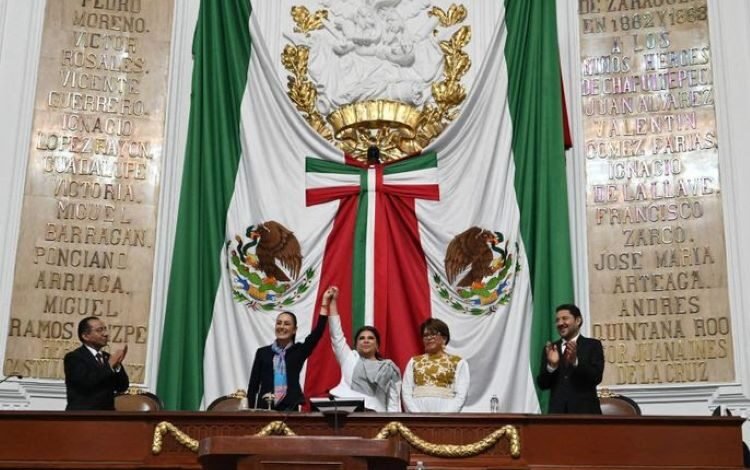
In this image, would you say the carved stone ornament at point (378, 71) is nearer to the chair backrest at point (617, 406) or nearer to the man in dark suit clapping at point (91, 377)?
the chair backrest at point (617, 406)

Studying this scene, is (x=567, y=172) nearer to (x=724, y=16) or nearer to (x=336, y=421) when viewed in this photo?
(x=724, y=16)

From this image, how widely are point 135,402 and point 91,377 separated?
86 cm

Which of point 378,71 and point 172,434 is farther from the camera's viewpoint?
point 378,71

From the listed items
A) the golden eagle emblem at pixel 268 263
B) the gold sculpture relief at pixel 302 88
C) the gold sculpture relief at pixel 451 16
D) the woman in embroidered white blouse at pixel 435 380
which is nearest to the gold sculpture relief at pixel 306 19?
the gold sculpture relief at pixel 302 88

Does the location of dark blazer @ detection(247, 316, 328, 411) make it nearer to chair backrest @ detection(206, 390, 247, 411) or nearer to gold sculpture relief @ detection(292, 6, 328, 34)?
chair backrest @ detection(206, 390, 247, 411)

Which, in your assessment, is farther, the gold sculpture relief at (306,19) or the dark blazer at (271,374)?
the gold sculpture relief at (306,19)

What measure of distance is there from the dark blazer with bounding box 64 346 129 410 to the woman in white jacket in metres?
1.56

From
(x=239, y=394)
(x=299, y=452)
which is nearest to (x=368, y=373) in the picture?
(x=239, y=394)

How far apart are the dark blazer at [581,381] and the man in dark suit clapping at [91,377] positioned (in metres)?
2.98

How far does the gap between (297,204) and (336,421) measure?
3885mm

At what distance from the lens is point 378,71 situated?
1114 centimetres

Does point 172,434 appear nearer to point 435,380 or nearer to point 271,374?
point 271,374

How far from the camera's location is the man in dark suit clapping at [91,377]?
26.0ft

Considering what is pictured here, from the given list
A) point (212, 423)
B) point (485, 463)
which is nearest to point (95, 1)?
point (212, 423)
